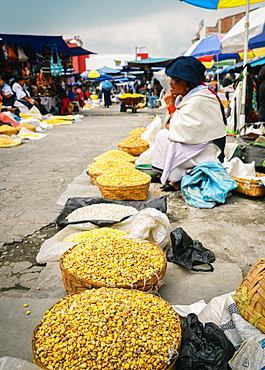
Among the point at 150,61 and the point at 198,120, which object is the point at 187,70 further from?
the point at 150,61

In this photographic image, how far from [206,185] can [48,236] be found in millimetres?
1759

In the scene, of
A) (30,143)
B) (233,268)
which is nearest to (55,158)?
(30,143)

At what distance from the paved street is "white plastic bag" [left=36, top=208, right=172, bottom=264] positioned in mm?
100

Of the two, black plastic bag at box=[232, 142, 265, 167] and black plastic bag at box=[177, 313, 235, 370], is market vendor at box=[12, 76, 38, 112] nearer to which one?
black plastic bag at box=[232, 142, 265, 167]

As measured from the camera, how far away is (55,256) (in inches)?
97.0

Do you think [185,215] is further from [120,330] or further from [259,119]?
[259,119]

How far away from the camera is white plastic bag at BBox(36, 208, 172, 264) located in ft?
8.14

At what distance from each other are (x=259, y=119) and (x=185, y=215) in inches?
196

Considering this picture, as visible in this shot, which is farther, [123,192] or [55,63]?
[55,63]

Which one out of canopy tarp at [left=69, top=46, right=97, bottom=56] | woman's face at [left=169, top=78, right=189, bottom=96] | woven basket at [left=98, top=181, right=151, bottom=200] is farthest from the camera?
canopy tarp at [left=69, top=46, right=97, bottom=56]

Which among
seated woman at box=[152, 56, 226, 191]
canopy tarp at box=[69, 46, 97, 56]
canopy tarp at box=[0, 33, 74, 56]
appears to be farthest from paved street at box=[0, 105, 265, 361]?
canopy tarp at box=[69, 46, 97, 56]

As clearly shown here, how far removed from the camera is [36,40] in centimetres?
1326

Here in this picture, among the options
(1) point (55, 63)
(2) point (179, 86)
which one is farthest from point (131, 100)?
(2) point (179, 86)

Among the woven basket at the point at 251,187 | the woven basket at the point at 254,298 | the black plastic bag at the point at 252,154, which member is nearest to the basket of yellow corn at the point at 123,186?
the woven basket at the point at 251,187
